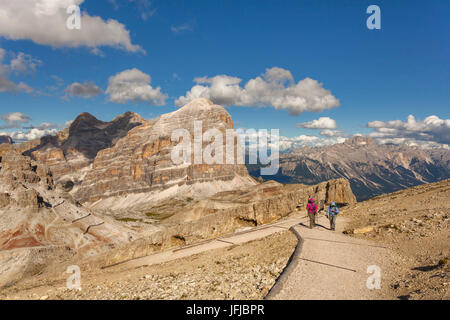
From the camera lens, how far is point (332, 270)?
12.3 m

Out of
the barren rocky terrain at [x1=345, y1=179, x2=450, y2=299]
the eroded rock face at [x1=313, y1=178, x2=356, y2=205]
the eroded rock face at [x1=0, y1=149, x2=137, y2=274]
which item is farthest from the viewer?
the eroded rock face at [x1=0, y1=149, x2=137, y2=274]

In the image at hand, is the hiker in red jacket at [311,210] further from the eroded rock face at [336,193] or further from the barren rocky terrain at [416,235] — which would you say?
the eroded rock face at [336,193]

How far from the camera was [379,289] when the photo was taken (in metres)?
10.4

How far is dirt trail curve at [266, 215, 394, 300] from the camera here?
1003 cm

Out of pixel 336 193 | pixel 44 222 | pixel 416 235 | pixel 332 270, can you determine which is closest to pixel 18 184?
pixel 44 222

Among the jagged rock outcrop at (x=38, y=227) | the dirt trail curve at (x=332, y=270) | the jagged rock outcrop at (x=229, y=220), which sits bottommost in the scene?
the jagged rock outcrop at (x=38, y=227)

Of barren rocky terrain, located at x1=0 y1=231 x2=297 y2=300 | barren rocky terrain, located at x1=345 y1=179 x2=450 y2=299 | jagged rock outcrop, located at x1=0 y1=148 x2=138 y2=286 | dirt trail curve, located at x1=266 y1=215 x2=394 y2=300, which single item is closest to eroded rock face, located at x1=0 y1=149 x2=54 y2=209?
jagged rock outcrop, located at x1=0 y1=148 x2=138 y2=286

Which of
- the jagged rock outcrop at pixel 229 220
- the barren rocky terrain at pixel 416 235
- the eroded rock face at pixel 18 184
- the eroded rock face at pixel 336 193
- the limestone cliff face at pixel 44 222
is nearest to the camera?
the barren rocky terrain at pixel 416 235

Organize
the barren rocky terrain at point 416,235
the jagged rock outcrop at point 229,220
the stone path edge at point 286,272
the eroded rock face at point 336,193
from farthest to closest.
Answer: the eroded rock face at point 336,193
the jagged rock outcrop at point 229,220
the stone path edge at point 286,272
the barren rocky terrain at point 416,235

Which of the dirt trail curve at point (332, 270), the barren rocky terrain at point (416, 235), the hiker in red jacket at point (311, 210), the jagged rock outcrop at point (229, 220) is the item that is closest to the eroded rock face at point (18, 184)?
the jagged rock outcrop at point (229, 220)

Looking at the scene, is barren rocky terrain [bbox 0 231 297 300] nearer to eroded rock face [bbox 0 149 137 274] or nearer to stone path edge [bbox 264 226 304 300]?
stone path edge [bbox 264 226 304 300]

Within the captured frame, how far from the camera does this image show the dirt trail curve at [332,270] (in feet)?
32.9

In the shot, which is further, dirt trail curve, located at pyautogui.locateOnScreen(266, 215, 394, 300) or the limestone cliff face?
the limestone cliff face
